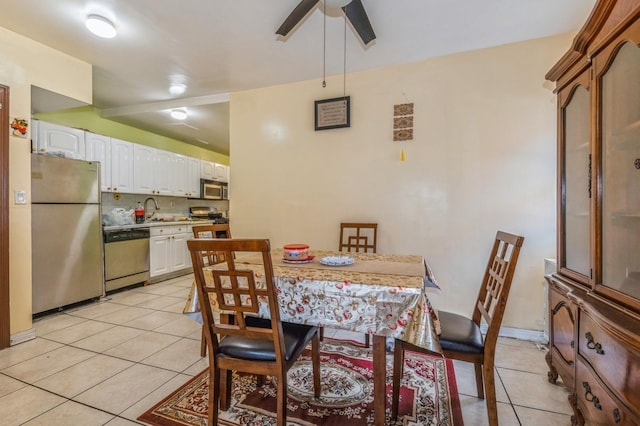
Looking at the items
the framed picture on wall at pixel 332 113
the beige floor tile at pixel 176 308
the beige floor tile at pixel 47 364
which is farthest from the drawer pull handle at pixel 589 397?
the beige floor tile at pixel 176 308

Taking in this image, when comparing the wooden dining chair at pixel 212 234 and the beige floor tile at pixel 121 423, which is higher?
the wooden dining chair at pixel 212 234

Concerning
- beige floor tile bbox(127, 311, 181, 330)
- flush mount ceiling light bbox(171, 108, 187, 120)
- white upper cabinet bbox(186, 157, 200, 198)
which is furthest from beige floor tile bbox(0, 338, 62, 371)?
white upper cabinet bbox(186, 157, 200, 198)

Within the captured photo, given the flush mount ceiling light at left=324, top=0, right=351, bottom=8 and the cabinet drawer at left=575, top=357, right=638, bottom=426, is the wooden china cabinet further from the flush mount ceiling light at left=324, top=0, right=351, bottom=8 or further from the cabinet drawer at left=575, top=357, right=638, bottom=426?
the flush mount ceiling light at left=324, top=0, right=351, bottom=8

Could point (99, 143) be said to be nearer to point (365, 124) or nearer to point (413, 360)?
point (365, 124)

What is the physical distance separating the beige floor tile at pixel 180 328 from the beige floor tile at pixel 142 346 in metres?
0.07

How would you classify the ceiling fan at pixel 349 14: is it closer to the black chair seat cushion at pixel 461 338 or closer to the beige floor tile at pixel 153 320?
the black chair seat cushion at pixel 461 338

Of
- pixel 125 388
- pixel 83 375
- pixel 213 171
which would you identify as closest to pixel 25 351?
Answer: pixel 83 375

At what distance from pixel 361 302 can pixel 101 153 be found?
4274 mm

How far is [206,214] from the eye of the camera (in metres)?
Result: 5.98

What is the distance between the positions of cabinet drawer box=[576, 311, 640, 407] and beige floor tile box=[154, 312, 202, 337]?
2.77 meters

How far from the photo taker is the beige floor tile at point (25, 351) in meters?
2.13

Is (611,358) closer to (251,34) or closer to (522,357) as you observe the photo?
(522,357)

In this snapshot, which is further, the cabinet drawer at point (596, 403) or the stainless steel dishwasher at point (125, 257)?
the stainless steel dishwasher at point (125, 257)

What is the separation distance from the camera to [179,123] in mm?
4652
